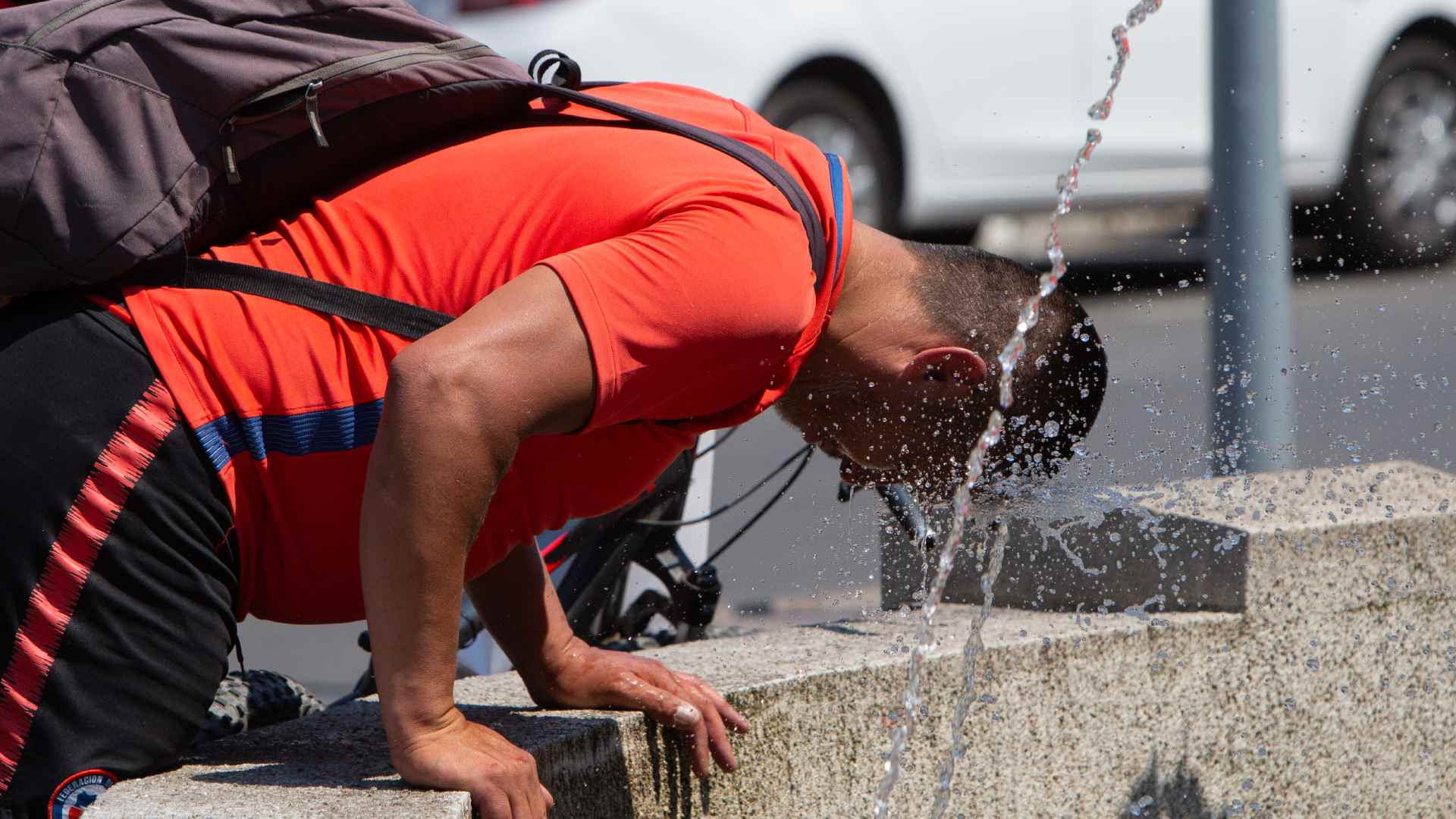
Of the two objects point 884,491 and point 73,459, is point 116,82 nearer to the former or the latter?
point 73,459

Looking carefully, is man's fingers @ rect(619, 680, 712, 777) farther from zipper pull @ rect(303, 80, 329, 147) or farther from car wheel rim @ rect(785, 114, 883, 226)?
car wheel rim @ rect(785, 114, 883, 226)

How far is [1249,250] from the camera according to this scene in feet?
11.7

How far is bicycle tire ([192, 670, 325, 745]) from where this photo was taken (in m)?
2.44

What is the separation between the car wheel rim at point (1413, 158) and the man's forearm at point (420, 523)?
27.6 ft

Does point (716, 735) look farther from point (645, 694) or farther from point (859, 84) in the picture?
point (859, 84)

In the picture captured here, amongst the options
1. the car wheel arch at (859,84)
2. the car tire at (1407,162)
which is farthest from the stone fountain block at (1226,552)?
the car tire at (1407,162)

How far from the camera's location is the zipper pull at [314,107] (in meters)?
1.85

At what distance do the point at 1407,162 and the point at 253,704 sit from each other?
27.2ft

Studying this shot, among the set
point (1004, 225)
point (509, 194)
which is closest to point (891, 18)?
point (1004, 225)

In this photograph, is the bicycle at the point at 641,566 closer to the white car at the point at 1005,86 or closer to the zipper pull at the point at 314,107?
the zipper pull at the point at 314,107

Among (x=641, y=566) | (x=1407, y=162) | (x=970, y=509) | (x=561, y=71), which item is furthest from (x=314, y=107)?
(x=1407, y=162)

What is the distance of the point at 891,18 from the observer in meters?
7.95

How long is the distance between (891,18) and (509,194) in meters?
6.29

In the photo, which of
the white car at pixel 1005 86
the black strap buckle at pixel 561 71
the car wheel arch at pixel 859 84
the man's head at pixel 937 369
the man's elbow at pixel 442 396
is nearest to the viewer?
the man's elbow at pixel 442 396
